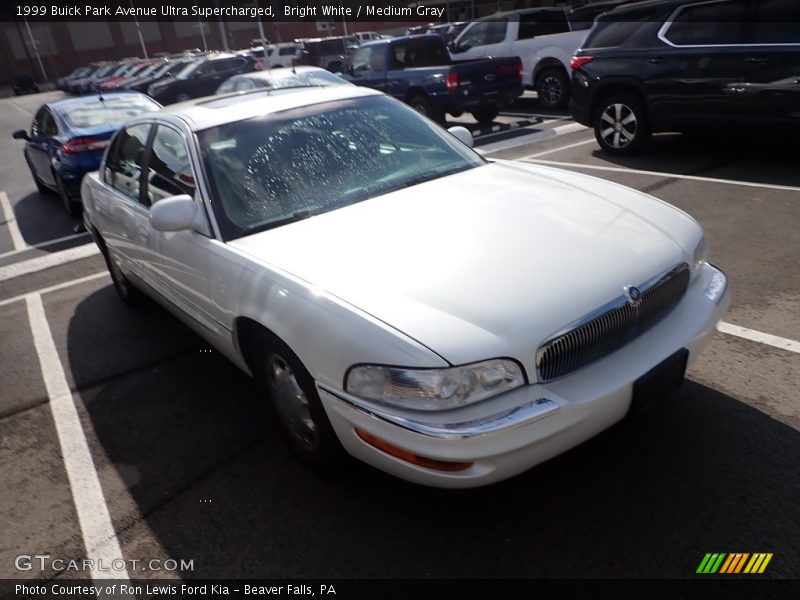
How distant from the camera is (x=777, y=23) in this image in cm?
630

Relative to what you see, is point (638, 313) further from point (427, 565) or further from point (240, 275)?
point (240, 275)

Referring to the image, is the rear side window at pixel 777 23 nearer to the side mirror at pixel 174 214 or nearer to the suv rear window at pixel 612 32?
the suv rear window at pixel 612 32

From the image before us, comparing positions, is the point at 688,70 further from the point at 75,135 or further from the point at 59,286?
the point at 75,135

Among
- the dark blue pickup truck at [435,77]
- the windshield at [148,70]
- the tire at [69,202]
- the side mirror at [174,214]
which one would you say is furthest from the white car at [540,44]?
the windshield at [148,70]

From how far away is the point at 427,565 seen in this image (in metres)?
2.37

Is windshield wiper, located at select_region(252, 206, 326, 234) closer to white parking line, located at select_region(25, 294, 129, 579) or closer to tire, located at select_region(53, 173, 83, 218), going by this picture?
white parking line, located at select_region(25, 294, 129, 579)

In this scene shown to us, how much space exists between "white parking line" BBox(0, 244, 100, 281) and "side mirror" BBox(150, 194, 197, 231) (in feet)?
14.6

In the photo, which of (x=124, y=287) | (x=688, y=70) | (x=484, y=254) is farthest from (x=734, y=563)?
(x=688, y=70)

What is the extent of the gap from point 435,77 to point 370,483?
30.1 feet

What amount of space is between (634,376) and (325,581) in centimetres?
140

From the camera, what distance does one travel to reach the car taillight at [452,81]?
1038 cm

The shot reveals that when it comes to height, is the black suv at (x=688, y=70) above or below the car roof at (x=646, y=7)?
below

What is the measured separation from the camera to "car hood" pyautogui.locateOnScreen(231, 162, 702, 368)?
2.22 metres

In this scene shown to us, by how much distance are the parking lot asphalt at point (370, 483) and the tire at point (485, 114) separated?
7.04 meters
